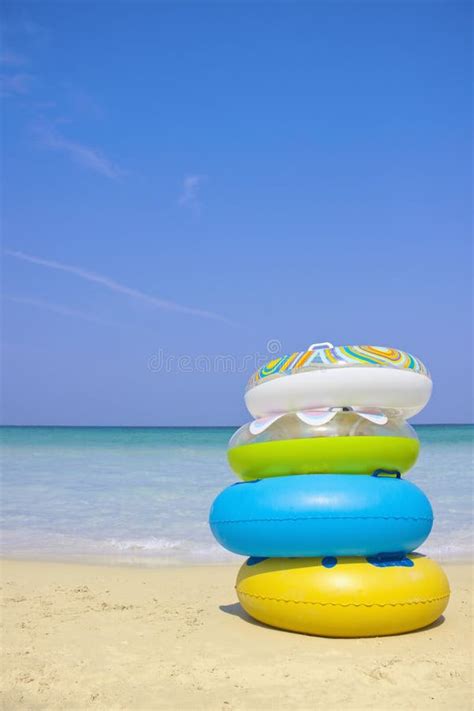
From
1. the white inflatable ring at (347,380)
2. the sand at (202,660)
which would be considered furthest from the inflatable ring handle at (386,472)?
the sand at (202,660)

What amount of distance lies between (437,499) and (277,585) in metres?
8.25

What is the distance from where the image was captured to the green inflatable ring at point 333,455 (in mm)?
4402

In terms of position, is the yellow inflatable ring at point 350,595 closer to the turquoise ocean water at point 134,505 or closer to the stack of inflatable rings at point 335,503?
the stack of inflatable rings at point 335,503

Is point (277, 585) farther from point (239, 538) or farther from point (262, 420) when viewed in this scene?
point (262, 420)

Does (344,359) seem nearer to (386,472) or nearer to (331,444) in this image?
(331,444)

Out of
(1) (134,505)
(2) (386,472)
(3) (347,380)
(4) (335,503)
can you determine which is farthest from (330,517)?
(1) (134,505)

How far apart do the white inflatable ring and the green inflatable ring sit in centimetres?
25

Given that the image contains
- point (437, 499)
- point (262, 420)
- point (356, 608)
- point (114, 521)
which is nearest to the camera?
point (356, 608)

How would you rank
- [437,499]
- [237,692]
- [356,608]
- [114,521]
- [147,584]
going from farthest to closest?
[437,499], [114,521], [147,584], [356,608], [237,692]

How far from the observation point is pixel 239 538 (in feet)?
14.9

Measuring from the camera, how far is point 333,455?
14.5 feet

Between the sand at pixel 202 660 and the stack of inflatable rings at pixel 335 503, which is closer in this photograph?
the sand at pixel 202 660

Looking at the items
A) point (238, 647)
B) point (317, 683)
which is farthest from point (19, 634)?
point (317, 683)

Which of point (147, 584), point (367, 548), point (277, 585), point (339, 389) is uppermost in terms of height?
point (339, 389)
